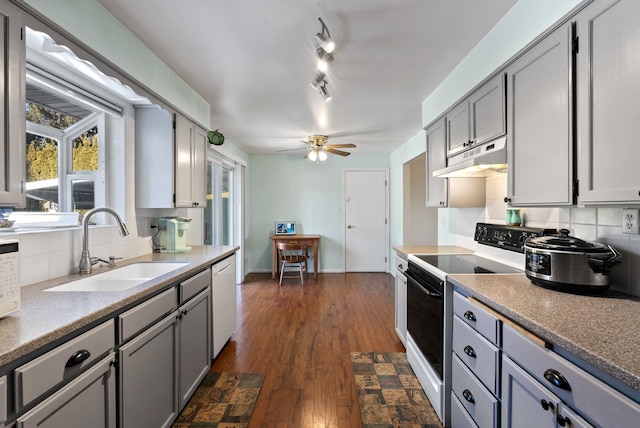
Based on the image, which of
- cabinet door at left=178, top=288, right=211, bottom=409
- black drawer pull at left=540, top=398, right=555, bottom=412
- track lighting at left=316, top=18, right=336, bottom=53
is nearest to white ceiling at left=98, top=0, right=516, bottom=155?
track lighting at left=316, top=18, right=336, bottom=53

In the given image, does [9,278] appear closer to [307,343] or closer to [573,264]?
[573,264]

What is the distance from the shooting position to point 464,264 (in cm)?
191

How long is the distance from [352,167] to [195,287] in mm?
3951

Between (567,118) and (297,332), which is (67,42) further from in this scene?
(297,332)

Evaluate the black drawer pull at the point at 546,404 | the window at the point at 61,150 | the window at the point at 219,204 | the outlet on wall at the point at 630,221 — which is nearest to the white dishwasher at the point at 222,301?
the window at the point at 61,150

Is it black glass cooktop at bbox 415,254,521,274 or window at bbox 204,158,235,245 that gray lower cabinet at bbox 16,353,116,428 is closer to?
black glass cooktop at bbox 415,254,521,274

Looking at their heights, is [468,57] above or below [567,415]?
above

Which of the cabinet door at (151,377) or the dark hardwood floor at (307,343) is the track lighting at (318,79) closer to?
the cabinet door at (151,377)

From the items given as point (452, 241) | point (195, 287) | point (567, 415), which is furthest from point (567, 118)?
point (195, 287)

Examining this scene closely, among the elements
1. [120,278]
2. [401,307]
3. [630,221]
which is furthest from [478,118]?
[120,278]

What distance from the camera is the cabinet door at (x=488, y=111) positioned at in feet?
5.24

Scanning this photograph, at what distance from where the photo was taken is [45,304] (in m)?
1.10

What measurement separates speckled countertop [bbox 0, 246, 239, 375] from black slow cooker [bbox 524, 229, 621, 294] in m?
1.79

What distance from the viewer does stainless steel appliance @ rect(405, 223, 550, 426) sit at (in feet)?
5.34
